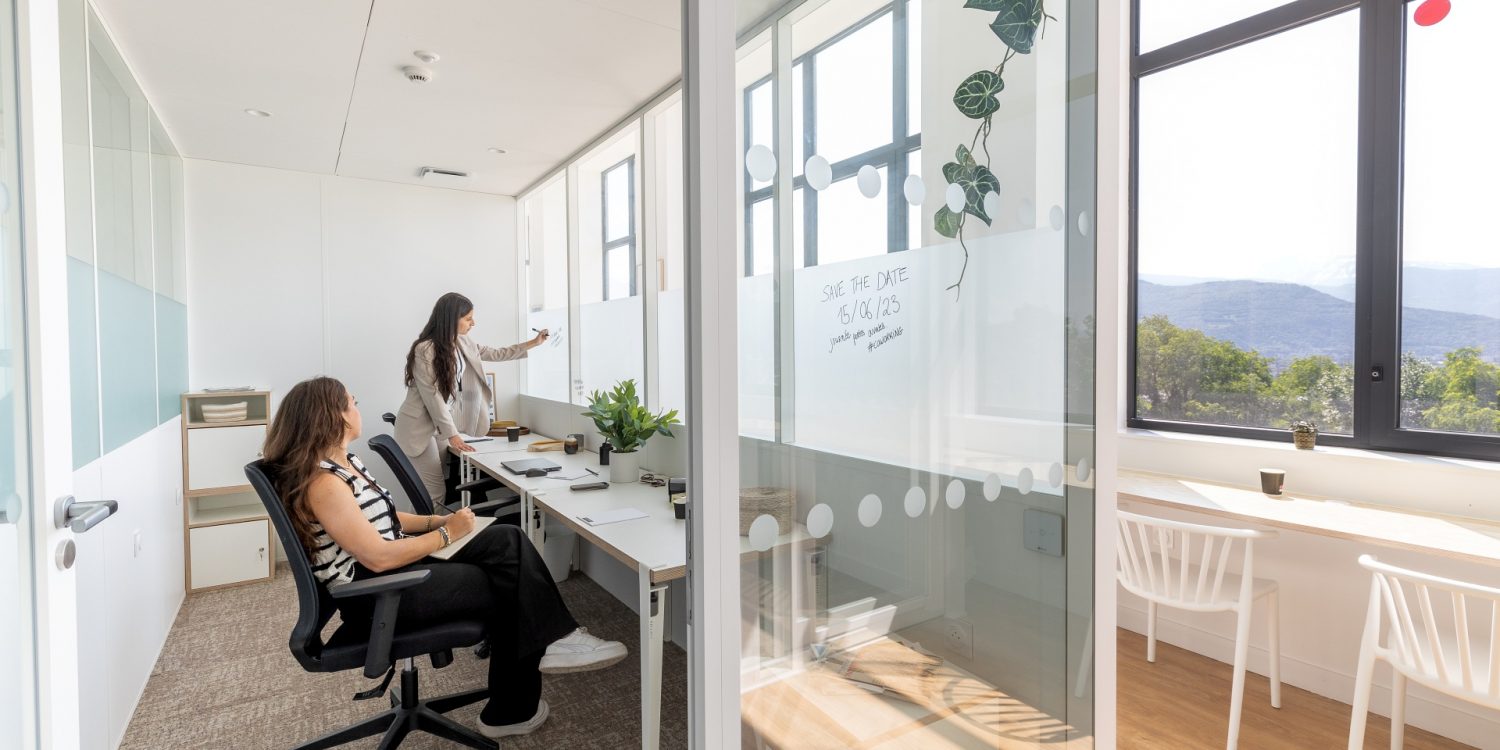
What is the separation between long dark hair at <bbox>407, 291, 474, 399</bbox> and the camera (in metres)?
3.63

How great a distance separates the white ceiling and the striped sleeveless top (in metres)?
1.71

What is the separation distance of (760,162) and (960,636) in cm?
87

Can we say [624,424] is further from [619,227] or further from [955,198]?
[955,198]

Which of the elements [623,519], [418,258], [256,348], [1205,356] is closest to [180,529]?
[256,348]

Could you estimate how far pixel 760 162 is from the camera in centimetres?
92

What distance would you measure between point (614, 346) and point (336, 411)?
6.64 feet

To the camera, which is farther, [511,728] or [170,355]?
[170,355]

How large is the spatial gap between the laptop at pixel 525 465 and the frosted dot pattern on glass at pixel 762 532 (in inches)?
100

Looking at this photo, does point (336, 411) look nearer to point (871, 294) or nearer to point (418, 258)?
point (871, 294)

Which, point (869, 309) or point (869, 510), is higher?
point (869, 309)

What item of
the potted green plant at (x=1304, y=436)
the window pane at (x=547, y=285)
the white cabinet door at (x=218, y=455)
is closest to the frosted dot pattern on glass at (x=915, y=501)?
the potted green plant at (x=1304, y=436)

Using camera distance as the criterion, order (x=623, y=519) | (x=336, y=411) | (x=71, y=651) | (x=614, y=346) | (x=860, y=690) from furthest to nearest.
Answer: (x=614, y=346)
(x=623, y=519)
(x=336, y=411)
(x=71, y=651)
(x=860, y=690)

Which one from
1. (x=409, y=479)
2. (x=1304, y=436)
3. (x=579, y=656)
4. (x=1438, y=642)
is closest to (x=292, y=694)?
(x=409, y=479)

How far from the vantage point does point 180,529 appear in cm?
354
